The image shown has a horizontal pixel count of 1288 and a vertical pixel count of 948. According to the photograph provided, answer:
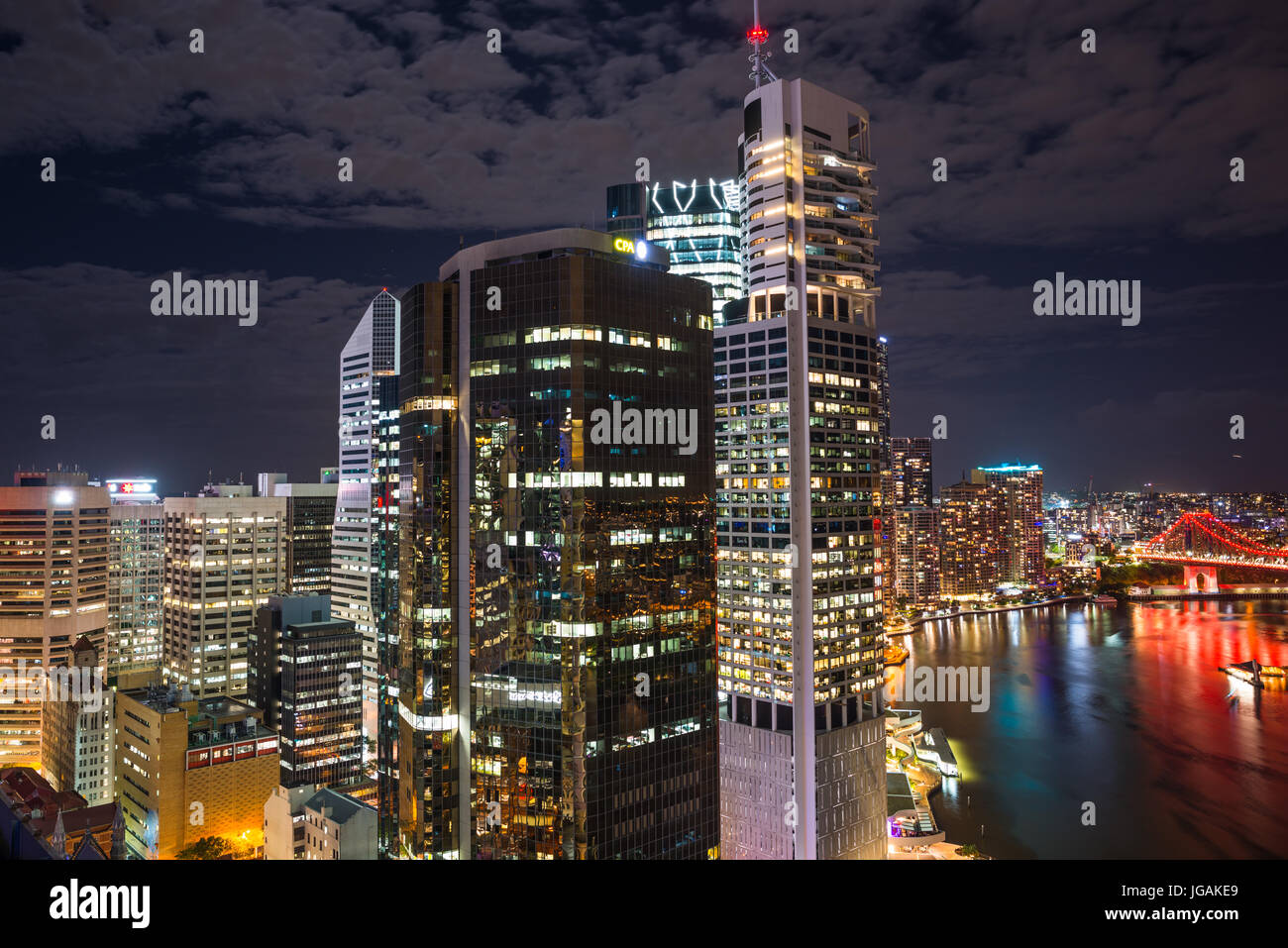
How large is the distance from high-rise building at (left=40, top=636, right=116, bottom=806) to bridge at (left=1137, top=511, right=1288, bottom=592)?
10856 centimetres

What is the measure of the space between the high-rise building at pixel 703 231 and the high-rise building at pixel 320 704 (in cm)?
3182

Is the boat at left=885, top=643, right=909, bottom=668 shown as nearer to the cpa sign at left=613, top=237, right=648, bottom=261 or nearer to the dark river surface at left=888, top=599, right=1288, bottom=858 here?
the dark river surface at left=888, top=599, right=1288, bottom=858

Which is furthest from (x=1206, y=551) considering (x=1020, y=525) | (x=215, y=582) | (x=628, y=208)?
(x=215, y=582)

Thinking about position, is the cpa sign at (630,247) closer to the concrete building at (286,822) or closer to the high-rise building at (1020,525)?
the concrete building at (286,822)

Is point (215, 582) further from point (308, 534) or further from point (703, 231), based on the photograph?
point (703, 231)

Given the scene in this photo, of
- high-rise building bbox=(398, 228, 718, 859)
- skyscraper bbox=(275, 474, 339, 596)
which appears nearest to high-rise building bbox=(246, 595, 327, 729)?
skyscraper bbox=(275, 474, 339, 596)

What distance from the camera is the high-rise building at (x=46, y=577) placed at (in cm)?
5419

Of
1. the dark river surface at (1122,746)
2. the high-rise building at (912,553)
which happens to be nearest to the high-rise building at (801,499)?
the dark river surface at (1122,746)

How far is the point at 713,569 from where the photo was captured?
23719 millimetres

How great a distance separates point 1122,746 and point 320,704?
149 feet

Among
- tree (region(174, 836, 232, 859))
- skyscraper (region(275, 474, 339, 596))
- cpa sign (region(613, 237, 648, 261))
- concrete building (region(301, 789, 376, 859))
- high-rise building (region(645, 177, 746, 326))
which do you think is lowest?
tree (region(174, 836, 232, 859))

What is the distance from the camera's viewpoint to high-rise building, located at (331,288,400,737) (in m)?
67.2
